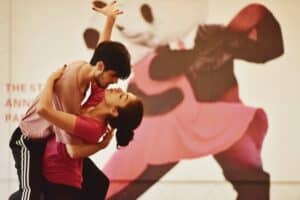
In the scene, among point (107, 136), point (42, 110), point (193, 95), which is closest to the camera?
point (42, 110)

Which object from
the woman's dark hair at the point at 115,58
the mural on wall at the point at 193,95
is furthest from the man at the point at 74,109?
the mural on wall at the point at 193,95

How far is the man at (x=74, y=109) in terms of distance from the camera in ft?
4.01

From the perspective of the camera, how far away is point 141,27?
6.56ft

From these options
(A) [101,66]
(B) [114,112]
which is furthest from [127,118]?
(A) [101,66]

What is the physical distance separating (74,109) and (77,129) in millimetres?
52

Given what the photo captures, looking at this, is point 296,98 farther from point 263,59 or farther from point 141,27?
point 141,27

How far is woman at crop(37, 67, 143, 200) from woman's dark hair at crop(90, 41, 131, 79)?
62 mm

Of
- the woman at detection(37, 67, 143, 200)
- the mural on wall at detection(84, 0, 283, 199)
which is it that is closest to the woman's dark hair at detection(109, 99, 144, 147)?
the woman at detection(37, 67, 143, 200)

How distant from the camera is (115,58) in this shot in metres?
1.22

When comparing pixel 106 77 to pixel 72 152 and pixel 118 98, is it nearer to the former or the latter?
pixel 118 98

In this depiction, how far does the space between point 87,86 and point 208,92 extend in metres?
0.83

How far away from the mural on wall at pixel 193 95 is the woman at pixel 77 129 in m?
0.66

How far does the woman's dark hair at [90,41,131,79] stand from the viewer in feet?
3.98

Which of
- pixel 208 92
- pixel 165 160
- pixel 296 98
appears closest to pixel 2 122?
pixel 165 160
